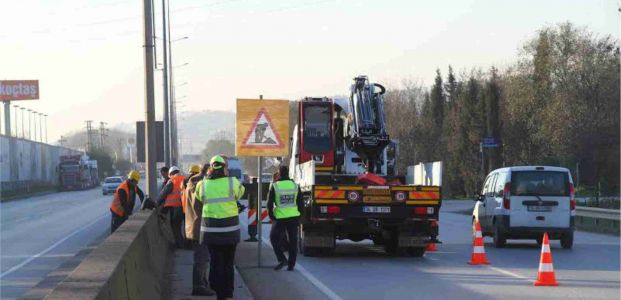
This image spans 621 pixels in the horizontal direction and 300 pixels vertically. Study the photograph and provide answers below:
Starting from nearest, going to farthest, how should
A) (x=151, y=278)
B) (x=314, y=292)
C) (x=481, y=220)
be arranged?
(x=151, y=278) < (x=314, y=292) < (x=481, y=220)

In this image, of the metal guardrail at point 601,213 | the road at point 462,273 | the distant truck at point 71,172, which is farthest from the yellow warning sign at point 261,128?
the distant truck at point 71,172

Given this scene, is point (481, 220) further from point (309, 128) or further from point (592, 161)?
point (592, 161)

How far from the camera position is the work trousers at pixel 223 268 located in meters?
10.6

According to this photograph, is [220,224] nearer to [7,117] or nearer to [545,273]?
[545,273]

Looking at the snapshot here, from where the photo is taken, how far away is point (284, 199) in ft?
50.3

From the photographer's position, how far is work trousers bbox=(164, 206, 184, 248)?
18000 millimetres

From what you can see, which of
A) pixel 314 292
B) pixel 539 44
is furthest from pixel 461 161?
pixel 314 292

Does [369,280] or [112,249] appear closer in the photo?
[112,249]

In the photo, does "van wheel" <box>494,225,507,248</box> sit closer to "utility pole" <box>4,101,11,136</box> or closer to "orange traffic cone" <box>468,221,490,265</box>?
"orange traffic cone" <box>468,221,490,265</box>

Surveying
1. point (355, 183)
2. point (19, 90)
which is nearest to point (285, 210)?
point (355, 183)

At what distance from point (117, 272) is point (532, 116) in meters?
55.4

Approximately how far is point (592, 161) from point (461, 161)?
61.0ft

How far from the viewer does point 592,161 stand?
4528 centimetres

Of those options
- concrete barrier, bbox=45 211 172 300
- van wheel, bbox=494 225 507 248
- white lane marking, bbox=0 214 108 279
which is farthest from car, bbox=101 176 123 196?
concrete barrier, bbox=45 211 172 300
